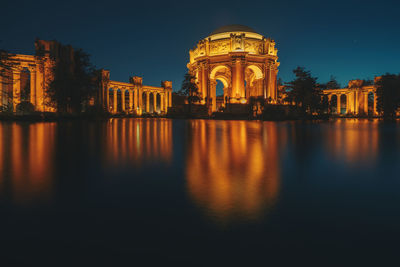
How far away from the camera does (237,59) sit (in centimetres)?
4919

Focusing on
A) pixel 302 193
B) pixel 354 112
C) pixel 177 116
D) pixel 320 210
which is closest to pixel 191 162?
pixel 302 193

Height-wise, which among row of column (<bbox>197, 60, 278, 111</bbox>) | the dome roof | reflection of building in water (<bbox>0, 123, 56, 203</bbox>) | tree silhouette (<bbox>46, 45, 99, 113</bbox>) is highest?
the dome roof

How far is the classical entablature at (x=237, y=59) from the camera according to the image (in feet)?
162

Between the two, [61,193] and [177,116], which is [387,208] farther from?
[177,116]

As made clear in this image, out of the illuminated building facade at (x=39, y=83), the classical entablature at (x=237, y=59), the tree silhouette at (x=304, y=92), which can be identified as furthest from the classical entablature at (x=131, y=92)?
the tree silhouette at (x=304, y=92)

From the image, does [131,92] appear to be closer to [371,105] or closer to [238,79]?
[238,79]

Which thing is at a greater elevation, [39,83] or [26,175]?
[39,83]

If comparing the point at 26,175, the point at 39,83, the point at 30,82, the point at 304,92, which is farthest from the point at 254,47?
A: the point at 26,175

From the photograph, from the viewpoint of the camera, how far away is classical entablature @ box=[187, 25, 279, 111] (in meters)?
49.5

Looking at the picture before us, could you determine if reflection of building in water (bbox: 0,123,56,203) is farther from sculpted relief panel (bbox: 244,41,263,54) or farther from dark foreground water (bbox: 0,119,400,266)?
sculpted relief panel (bbox: 244,41,263,54)

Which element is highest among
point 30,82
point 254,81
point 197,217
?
point 254,81

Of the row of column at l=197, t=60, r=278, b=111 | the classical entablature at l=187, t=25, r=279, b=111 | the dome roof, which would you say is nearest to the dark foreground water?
the classical entablature at l=187, t=25, r=279, b=111

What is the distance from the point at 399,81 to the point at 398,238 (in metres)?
53.2

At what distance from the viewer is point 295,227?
170 centimetres
